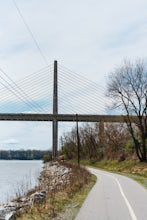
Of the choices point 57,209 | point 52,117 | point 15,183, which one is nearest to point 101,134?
point 52,117

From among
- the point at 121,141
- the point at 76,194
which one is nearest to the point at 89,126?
the point at 121,141

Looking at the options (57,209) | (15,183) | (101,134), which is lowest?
(57,209)

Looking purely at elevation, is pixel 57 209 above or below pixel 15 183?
below

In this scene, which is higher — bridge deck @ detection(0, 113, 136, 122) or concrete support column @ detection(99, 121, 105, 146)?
bridge deck @ detection(0, 113, 136, 122)

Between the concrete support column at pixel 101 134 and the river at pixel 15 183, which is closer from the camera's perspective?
the river at pixel 15 183

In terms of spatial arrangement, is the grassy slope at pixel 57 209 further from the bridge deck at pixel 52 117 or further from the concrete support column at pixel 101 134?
the bridge deck at pixel 52 117

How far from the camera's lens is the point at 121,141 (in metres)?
70.9

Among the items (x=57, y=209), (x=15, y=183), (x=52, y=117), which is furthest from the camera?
(x=52, y=117)

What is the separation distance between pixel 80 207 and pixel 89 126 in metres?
73.6

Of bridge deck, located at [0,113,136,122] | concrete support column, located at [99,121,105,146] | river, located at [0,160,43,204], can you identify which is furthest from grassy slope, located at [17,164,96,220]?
bridge deck, located at [0,113,136,122]

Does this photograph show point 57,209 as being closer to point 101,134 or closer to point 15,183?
point 15,183

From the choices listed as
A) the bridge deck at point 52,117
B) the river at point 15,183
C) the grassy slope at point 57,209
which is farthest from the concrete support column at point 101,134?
the grassy slope at point 57,209

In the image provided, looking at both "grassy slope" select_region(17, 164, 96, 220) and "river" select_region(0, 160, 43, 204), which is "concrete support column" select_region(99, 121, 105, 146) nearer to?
"river" select_region(0, 160, 43, 204)

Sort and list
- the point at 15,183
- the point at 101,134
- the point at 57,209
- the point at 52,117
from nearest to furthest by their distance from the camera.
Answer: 1. the point at 57,209
2. the point at 15,183
3. the point at 101,134
4. the point at 52,117
